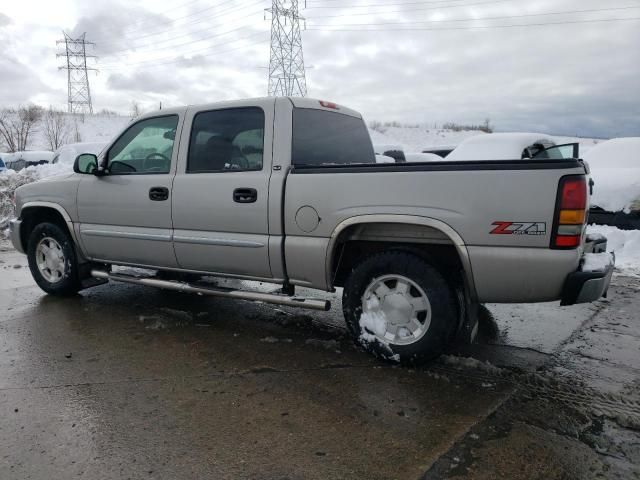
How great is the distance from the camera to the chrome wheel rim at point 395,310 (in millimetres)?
3279

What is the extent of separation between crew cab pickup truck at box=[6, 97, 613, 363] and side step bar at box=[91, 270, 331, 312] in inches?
0.6

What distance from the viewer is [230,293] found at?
396 cm

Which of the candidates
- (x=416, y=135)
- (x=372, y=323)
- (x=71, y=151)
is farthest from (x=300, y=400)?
(x=416, y=135)

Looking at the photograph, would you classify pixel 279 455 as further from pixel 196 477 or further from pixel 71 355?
pixel 71 355

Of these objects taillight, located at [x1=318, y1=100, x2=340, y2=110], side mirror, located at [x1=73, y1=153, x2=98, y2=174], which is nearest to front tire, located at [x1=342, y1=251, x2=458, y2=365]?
taillight, located at [x1=318, y1=100, x2=340, y2=110]

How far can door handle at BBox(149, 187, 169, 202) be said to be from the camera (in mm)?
4125

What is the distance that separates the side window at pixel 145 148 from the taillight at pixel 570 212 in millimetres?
3110

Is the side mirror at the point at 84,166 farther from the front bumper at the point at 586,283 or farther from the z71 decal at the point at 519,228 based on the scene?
the front bumper at the point at 586,283

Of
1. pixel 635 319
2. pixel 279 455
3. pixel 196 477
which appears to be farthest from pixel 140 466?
pixel 635 319

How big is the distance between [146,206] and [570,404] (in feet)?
11.9

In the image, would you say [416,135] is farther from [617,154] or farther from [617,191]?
[617,191]

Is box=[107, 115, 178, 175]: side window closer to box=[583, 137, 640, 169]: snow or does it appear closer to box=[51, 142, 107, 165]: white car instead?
box=[583, 137, 640, 169]: snow

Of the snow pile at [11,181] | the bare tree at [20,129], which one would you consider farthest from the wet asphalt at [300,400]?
the bare tree at [20,129]

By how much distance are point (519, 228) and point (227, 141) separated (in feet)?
7.88
